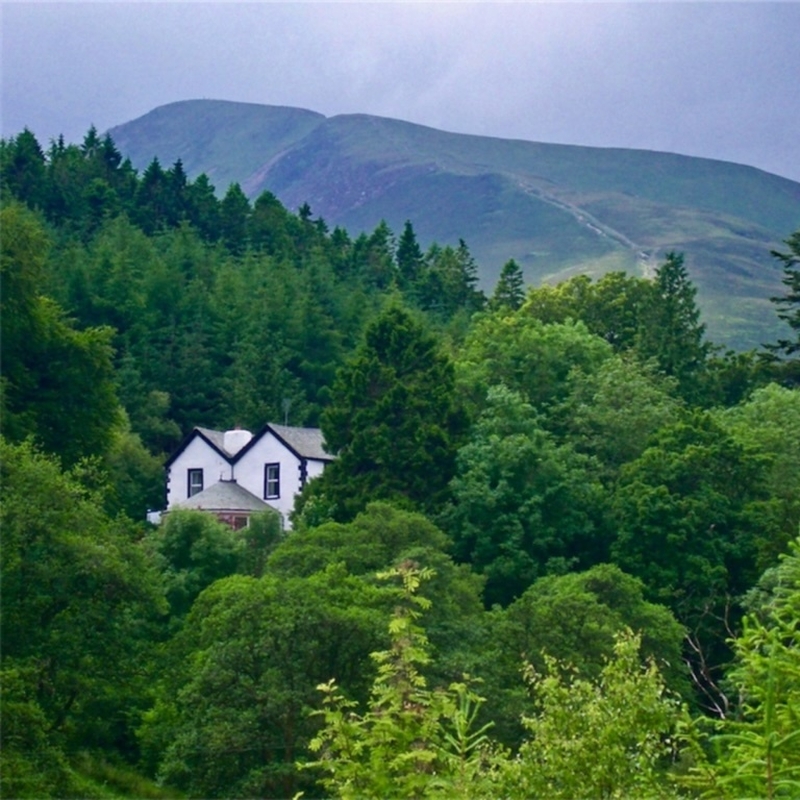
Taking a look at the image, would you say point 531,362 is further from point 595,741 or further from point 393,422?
point 595,741

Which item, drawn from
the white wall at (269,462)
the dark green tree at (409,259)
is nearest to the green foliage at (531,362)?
the white wall at (269,462)

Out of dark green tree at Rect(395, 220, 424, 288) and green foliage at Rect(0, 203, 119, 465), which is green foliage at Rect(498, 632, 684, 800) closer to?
green foliage at Rect(0, 203, 119, 465)

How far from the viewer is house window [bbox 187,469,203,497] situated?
66688 millimetres

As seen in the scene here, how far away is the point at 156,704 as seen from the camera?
35188mm

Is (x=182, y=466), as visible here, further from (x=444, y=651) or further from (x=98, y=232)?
(x=98, y=232)

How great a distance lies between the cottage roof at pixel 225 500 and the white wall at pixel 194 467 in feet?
4.05

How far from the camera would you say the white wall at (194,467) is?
66.8 m

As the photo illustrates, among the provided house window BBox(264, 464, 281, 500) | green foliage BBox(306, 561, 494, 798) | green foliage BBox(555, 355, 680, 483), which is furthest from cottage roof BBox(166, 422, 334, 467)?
green foliage BBox(306, 561, 494, 798)

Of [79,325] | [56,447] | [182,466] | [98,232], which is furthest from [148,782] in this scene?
[98,232]

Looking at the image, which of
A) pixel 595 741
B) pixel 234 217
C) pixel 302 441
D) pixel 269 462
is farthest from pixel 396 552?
pixel 234 217

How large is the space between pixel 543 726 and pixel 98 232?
93.5 m

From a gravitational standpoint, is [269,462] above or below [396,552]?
above

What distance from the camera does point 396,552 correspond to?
41594 mm

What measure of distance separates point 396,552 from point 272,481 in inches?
960
